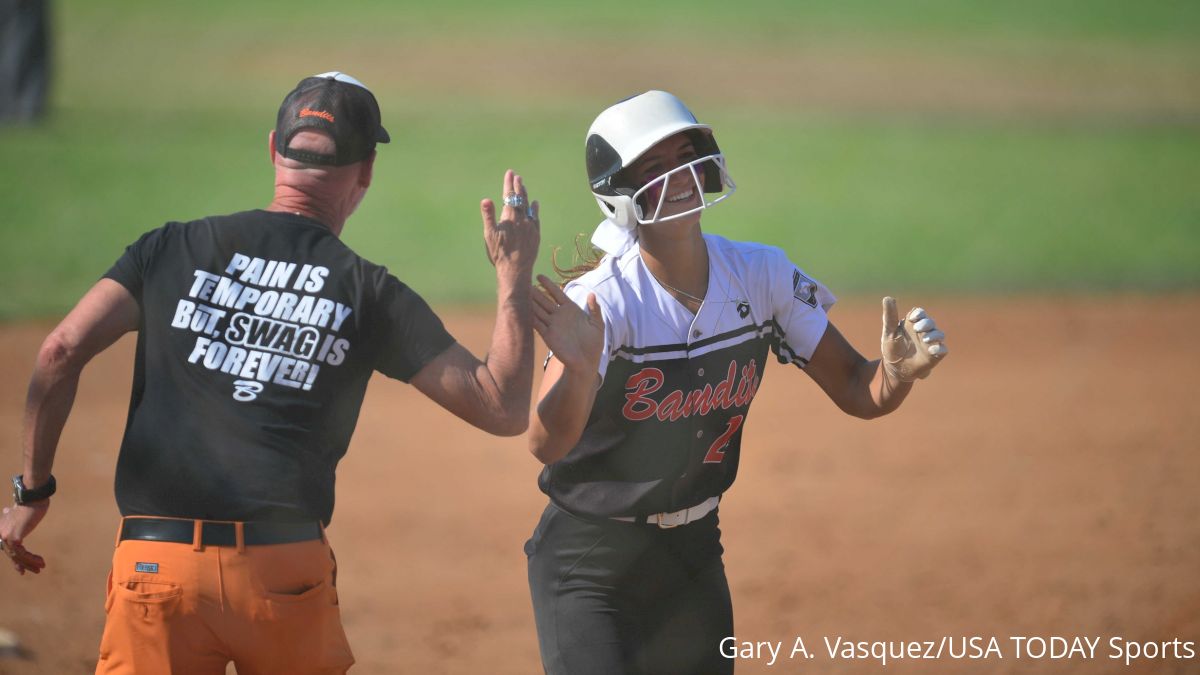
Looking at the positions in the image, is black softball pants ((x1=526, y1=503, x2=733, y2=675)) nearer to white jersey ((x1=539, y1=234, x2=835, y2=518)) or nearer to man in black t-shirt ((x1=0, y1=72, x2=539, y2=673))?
white jersey ((x1=539, y1=234, x2=835, y2=518))

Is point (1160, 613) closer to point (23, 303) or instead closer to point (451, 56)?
point (23, 303)

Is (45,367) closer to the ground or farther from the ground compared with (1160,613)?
farther from the ground

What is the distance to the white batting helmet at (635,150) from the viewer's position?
410cm

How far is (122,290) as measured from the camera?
3535mm

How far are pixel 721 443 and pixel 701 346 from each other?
323 millimetres

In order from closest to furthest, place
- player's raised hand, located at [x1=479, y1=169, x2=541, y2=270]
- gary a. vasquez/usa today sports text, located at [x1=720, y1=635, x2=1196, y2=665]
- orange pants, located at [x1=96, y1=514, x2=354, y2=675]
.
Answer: orange pants, located at [x1=96, y1=514, x2=354, y2=675]
player's raised hand, located at [x1=479, y1=169, x2=541, y2=270]
gary a. vasquez/usa today sports text, located at [x1=720, y1=635, x2=1196, y2=665]

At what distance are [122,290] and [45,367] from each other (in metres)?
0.29

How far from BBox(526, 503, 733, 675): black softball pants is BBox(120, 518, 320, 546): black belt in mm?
974

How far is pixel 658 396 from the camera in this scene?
407 cm

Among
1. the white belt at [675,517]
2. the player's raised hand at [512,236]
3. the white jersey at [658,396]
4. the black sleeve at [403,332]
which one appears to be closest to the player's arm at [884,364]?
the white jersey at [658,396]

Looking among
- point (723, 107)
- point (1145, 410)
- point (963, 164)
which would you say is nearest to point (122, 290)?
point (1145, 410)

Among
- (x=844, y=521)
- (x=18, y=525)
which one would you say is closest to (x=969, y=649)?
(x=844, y=521)

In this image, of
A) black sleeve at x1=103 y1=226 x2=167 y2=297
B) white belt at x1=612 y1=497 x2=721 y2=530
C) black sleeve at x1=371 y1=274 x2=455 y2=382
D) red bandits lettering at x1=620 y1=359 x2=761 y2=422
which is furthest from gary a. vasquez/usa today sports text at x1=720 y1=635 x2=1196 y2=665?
black sleeve at x1=103 y1=226 x2=167 y2=297

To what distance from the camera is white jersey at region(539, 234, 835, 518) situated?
406cm
